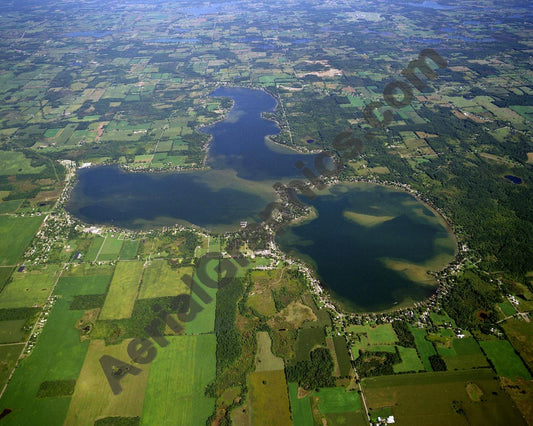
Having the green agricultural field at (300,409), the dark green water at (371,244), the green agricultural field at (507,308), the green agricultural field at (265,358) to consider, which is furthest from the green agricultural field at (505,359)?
the green agricultural field at (265,358)

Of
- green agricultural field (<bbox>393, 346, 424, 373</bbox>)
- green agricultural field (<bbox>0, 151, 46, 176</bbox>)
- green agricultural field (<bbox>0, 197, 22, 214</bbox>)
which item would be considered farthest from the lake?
green agricultural field (<bbox>0, 151, 46, 176</bbox>)

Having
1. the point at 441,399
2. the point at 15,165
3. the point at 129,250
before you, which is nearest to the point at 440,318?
the point at 441,399

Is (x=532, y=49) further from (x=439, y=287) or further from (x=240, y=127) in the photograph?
(x=439, y=287)

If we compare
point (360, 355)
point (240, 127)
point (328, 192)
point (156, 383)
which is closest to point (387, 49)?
point (240, 127)

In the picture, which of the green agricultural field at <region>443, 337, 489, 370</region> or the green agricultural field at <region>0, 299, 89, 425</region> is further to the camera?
the green agricultural field at <region>443, 337, 489, 370</region>

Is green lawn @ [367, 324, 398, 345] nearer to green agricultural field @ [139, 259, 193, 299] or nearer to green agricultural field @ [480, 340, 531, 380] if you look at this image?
green agricultural field @ [480, 340, 531, 380]

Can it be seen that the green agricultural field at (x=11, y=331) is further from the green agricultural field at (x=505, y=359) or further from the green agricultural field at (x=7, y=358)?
the green agricultural field at (x=505, y=359)
